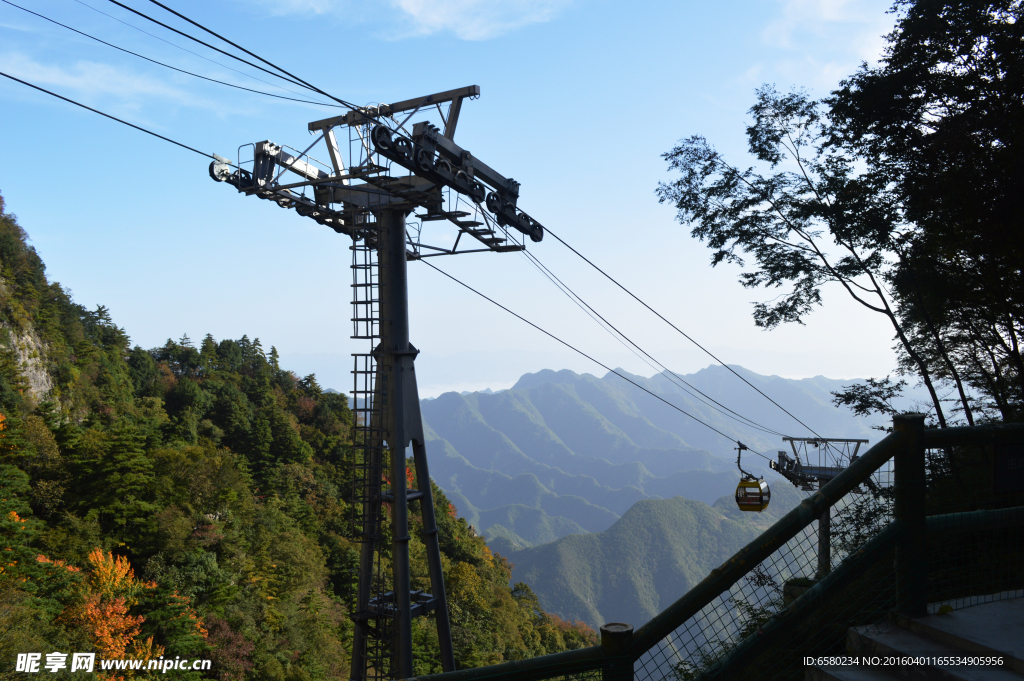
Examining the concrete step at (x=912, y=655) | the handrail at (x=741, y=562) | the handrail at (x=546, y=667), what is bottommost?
the concrete step at (x=912, y=655)

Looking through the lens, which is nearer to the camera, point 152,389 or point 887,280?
point 887,280

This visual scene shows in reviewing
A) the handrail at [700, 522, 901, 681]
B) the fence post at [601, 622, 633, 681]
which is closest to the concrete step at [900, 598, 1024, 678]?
the handrail at [700, 522, 901, 681]

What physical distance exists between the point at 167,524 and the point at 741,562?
117ft

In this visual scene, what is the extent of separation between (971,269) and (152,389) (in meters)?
65.3

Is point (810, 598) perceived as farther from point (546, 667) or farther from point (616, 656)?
point (546, 667)

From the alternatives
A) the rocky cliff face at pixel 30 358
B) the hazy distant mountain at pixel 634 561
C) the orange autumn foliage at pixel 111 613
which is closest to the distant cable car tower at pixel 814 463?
the orange autumn foliage at pixel 111 613

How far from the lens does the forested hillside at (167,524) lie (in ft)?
87.7

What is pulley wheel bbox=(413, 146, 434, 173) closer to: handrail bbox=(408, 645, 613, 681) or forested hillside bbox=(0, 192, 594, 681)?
handrail bbox=(408, 645, 613, 681)

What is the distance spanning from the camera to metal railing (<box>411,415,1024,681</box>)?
8.91 ft

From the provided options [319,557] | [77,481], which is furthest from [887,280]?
[319,557]

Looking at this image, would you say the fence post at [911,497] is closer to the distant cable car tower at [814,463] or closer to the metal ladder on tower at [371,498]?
the metal ladder on tower at [371,498]

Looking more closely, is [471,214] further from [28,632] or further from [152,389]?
[152,389]

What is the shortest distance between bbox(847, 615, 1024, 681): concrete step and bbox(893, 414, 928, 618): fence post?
0.34 m

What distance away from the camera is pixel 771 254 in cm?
1464
